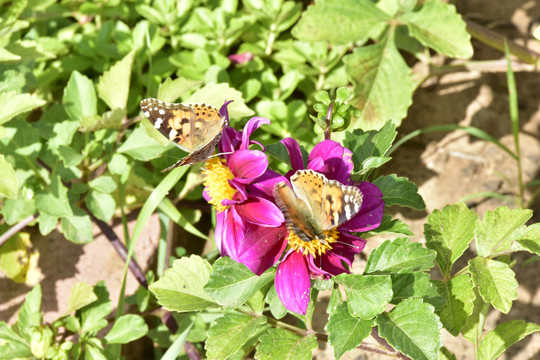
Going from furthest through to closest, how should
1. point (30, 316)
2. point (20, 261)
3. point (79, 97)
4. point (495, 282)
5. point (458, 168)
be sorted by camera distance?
point (458, 168)
point (20, 261)
point (79, 97)
point (30, 316)
point (495, 282)

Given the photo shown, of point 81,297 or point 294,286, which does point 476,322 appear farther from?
point 81,297

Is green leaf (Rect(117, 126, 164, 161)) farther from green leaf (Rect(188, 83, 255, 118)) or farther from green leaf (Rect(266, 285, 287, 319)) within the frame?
green leaf (Rect(266, 285, 287, 319))

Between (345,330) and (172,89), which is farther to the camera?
(172,89)

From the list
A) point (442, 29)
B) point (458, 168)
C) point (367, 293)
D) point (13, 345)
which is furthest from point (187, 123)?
point (458, 168)

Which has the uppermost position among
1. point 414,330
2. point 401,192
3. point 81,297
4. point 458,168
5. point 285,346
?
point 401,192

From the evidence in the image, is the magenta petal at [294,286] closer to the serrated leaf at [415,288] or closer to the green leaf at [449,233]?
the serrated leaf at [415,288]

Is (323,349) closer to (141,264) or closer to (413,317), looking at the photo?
(141,264)
